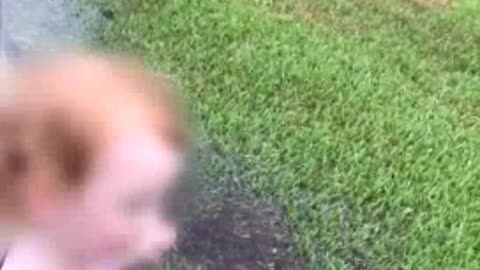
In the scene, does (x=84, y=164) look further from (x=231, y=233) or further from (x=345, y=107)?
(x=345, y=107)

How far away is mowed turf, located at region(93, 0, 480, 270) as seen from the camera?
3361mm

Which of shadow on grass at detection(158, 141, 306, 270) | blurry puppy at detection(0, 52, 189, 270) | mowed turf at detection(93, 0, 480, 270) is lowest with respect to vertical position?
shadow on grass at detection(158, 141, 306, 270)

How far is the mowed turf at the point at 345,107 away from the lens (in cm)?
336

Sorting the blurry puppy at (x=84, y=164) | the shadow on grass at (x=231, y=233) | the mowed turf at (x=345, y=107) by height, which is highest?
the blurry puppy at (x=84, y=164)

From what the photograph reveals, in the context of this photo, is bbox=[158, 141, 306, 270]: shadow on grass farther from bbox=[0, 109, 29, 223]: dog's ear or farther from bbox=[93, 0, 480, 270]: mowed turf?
bbox=[0, 109, 29, 223]: dog's ear

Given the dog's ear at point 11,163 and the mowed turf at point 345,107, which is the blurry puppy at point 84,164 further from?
the mowed turf at point 345,107

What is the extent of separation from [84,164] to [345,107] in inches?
97.0

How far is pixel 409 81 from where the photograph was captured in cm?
427

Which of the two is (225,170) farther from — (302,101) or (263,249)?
(302,101)

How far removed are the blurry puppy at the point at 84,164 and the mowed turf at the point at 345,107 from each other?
5.32 ft

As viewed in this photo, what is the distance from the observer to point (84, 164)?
1.57 m

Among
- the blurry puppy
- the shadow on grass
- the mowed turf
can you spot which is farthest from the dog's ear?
the mowed turf

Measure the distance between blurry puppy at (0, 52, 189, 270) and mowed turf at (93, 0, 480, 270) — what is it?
1621 millimetres

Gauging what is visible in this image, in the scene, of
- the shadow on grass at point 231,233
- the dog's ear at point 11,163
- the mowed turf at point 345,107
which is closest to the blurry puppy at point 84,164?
the dog's ear at point 11,163
